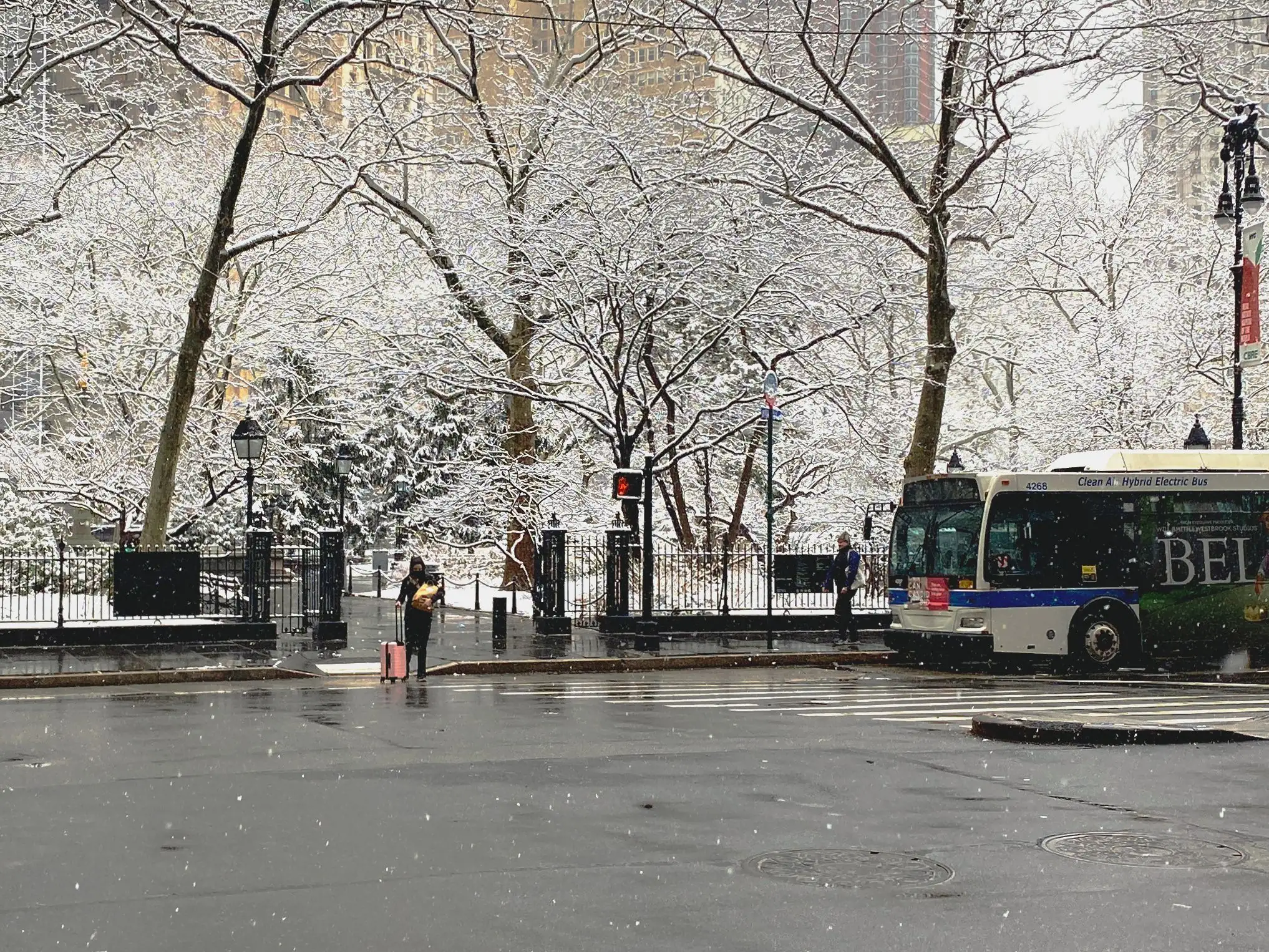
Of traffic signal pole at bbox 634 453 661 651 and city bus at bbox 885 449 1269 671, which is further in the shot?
traffic signal pole at bbox 634 453 661 651

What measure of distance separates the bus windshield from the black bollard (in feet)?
23.5

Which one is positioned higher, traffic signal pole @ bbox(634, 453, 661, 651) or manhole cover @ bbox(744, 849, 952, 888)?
traffic signal pole @ bbox(634, 453, 661, 651)

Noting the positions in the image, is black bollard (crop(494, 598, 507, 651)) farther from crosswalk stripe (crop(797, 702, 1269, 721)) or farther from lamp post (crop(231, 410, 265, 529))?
crosswalk stripe (crop(797, 702, 1269, 721))

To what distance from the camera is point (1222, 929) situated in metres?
7.11

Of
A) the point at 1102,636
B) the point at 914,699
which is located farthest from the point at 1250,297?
the point at 914,699

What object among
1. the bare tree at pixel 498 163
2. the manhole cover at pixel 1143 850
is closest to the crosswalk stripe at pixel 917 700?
the manhole cover at pixel 1143 850

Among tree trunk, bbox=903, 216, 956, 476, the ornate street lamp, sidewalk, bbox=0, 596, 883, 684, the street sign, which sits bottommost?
sidewalk, bbox=0, 596, 883, 684

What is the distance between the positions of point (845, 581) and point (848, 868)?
66.6 feet

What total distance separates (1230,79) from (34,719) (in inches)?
1305

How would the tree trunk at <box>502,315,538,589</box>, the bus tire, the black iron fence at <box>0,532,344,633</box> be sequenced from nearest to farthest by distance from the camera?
the bus tire
the black iron fence at <box>0,532,344,633</box>
the tree trunk at <box>502,315,538,589</box>

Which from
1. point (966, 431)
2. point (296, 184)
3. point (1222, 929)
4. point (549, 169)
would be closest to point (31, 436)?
point (296, 184)

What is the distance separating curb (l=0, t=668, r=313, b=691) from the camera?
21.0m

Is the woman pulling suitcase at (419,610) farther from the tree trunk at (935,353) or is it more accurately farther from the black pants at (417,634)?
the tree trunk at (935,353)

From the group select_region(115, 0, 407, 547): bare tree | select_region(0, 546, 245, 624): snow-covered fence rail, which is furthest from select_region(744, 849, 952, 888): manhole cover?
select_region(115, 0, 407, 547): bare tree
